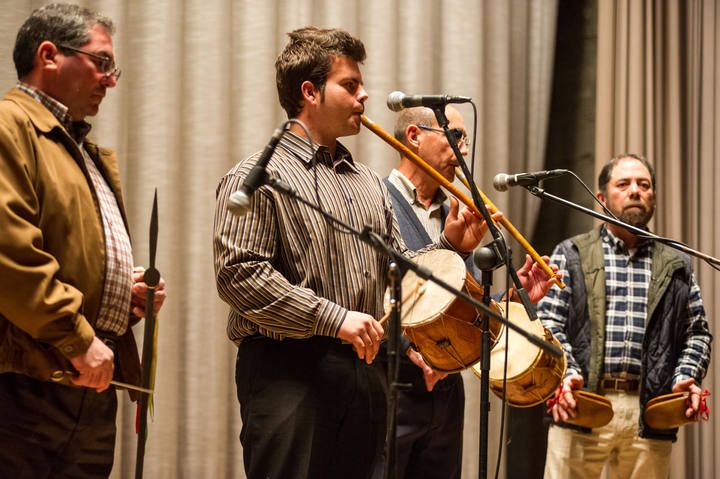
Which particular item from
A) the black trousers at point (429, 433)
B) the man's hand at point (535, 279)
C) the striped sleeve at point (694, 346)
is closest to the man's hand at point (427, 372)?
the black trousers at point (429, 433)

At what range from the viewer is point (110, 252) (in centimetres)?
236

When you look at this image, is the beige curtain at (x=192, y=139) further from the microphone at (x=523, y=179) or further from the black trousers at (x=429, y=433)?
the microphone at (x=523, y=179)

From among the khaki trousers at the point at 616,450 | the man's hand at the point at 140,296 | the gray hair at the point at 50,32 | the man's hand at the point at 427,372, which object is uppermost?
the gray hair at the point at 50,32

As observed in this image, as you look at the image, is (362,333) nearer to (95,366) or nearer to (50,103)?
(95,366)

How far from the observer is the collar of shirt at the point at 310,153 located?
8.66 feet

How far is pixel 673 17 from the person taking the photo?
5.27 meters

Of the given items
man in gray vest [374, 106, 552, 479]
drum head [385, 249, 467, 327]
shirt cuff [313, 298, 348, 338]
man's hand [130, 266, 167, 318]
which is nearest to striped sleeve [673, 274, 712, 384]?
man in gray vest [374, 106, 552, 479]

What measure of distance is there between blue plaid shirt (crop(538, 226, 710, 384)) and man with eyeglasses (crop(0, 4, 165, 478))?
82.2 inches

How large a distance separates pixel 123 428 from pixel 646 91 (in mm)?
3360

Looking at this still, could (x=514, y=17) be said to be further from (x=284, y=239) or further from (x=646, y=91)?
(x=284, y=239)

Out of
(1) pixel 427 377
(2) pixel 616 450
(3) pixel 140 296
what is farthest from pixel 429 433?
(3) pixel 140 296

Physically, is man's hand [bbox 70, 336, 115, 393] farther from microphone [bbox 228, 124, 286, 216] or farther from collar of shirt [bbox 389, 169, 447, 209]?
collar of shirt [bbox 389, 169, 447, 209]

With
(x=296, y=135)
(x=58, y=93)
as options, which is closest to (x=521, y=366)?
(x=296, y=135)

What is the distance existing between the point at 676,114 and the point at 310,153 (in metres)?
3.25
